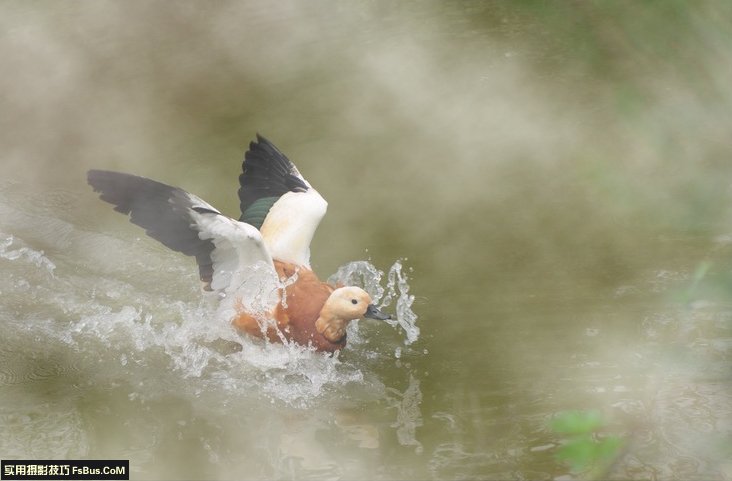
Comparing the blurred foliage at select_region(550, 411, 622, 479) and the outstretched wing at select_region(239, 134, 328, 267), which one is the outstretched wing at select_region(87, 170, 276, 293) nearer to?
the outstretched wing at select_region(239, 134, 328, 267)

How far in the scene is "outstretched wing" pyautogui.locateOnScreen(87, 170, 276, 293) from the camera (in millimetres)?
4969

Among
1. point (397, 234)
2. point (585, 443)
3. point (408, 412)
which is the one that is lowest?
point (585, 443)

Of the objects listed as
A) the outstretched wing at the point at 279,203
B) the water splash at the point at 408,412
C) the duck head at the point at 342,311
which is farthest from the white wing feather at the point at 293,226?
the water splash at the point at 408,412

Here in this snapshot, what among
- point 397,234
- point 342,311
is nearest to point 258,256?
point 342,311

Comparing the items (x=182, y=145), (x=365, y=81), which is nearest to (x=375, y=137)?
(x=365, y=81)

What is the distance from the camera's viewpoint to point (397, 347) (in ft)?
17.6

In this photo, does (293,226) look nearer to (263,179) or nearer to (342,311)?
(263,179)

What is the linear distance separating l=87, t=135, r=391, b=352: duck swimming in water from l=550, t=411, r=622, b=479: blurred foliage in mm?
1188

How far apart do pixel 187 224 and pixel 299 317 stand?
0.78 meters

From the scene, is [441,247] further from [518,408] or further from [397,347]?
[518,408]

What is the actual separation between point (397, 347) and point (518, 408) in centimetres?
88

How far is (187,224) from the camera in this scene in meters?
5.09

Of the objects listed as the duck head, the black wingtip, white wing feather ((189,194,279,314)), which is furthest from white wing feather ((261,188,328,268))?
the duck head

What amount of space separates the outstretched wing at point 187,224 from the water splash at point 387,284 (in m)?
0.67
